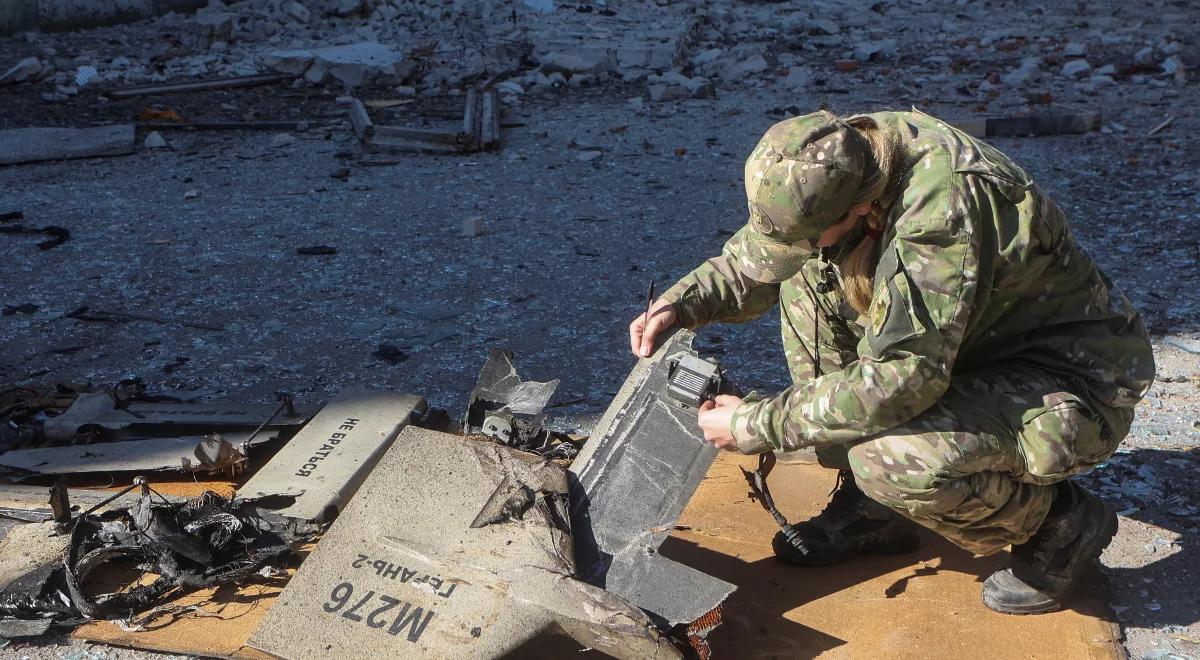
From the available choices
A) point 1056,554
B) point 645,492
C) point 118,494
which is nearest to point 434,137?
point 118,494

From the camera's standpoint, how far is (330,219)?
5.79 metres

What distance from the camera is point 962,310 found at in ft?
6.72

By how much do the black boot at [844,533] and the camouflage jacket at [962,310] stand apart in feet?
1.51

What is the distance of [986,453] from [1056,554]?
0.44 m

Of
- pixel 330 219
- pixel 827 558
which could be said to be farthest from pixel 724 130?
pixel 827 558

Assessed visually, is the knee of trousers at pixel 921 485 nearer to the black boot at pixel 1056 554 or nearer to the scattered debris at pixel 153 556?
the black boot at pixel 1056 554

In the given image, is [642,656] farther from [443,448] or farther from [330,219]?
[330,219]

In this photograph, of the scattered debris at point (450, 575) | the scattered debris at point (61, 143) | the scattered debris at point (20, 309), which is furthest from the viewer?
the scattered debris at point (61, 143)

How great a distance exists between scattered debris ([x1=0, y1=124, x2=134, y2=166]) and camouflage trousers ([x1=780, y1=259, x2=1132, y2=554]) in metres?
6.38

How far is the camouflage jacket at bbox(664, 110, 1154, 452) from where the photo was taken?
2.04m

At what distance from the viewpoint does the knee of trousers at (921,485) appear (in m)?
2.20

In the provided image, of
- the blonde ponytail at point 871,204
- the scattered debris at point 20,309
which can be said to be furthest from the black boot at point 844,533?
the scattered debris at point 20,309

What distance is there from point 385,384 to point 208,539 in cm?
139

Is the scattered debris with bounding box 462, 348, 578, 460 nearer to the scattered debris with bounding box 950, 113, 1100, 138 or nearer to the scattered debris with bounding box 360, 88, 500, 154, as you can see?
the scattered debris with bounding box 360, 88, 500, 154
